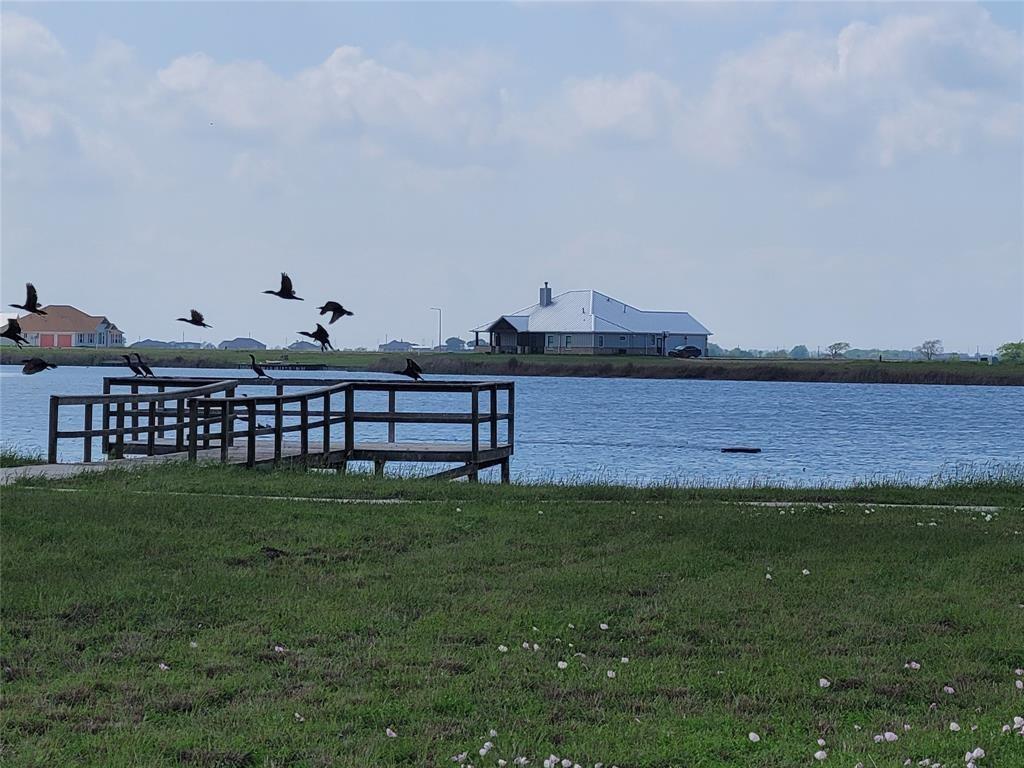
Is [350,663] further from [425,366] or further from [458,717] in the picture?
[425,366]

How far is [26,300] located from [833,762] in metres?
5.15

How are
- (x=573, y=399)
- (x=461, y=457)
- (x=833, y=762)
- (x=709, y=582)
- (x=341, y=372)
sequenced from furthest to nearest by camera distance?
(x=341, y=372) < (x=573, y=399) < (x=461, y=457) < (x=709, y=582) < (x=833, y=762)

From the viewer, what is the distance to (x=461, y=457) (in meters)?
23.9

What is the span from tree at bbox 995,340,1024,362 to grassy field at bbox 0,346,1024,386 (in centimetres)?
1381

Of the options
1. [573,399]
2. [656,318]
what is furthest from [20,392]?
[656,318]

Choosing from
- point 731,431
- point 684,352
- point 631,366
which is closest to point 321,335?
point 731,431

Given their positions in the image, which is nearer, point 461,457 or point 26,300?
point 26,300

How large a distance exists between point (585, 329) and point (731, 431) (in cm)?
6548

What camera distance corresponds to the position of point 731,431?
51.2 meters

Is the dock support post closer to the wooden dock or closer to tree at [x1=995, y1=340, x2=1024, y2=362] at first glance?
the wooden dock

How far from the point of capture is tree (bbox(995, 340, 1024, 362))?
120 meters

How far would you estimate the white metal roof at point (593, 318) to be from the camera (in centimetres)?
11706

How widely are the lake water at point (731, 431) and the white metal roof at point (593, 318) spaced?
24.8 meters

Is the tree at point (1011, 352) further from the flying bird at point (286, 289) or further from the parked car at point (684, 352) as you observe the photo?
the flying bird at point (286, 289)
